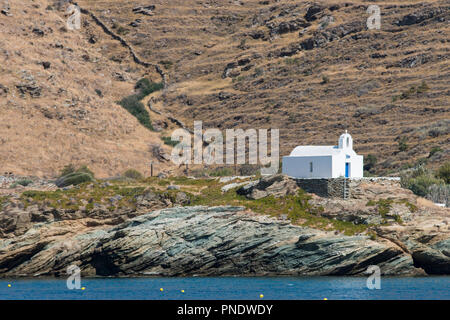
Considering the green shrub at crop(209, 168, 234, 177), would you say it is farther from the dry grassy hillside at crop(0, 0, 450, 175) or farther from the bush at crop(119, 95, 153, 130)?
the bush at crop(119, 95, 153, 130)

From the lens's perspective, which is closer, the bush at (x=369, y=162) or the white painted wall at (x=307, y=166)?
the white painted wall at (x=307, y=166)

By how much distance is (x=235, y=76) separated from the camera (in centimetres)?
12638

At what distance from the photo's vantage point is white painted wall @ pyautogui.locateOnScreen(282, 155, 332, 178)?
66500 mm

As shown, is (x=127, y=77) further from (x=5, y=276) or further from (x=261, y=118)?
(x=5, y=276)

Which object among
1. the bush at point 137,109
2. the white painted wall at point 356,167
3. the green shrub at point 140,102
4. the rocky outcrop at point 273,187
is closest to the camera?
the rocky outcrop at point 273,187

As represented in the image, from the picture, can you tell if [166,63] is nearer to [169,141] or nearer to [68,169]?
[169,141]

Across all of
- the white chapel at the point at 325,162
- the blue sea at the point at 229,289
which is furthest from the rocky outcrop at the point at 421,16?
the blue sea at the point at 229,289

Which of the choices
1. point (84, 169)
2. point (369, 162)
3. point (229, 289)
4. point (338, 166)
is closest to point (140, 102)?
point (84, 169)

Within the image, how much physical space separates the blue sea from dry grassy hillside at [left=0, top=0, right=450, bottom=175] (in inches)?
1353

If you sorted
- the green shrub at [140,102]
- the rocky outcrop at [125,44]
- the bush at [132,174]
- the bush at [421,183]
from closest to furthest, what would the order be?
the bush at [421,183], the bush at [132,174], the green shrub at [140,102], the rocky outcrop at [125,44]

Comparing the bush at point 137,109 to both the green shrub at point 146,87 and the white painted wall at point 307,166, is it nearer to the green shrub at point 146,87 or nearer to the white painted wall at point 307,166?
the green shrub at point 146,87

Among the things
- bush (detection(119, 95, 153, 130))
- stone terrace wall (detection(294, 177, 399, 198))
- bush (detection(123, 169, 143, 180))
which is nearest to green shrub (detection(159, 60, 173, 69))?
bush (detection(119, 95, 153, 130))

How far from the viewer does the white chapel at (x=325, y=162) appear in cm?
6644

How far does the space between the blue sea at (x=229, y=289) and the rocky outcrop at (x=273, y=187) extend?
910 cm
